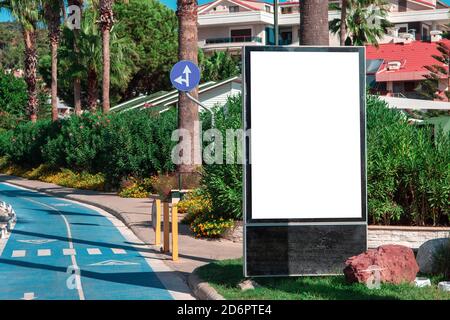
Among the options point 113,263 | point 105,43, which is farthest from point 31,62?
point 113,263

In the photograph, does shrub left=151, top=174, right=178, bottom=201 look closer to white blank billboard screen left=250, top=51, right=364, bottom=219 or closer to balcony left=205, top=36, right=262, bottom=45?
white blank billboard screen left=250, top=51, right=364, bottom=219

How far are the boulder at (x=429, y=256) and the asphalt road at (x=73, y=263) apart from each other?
3.68 metres

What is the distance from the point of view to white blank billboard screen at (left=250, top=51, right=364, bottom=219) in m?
10.3

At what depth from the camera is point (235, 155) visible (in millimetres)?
16797

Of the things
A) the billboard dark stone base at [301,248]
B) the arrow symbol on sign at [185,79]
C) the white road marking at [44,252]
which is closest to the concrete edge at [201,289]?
the billboard dark stone base at [301,248]

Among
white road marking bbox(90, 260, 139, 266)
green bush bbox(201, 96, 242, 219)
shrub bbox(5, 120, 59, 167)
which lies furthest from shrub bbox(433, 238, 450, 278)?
shrub bbox(5, 120, 59, 167)

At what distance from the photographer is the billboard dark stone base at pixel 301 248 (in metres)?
10.5

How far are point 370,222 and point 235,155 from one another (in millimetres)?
3135

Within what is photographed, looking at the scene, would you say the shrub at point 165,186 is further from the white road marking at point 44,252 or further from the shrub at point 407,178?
the shrub at point 407,178

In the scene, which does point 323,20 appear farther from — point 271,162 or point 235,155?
point 271,162

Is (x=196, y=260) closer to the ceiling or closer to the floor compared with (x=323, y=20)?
closer to the floor

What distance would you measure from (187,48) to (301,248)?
50.3ft

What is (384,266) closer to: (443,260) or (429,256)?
(443,260)

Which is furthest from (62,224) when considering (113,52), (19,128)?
(19,128)
